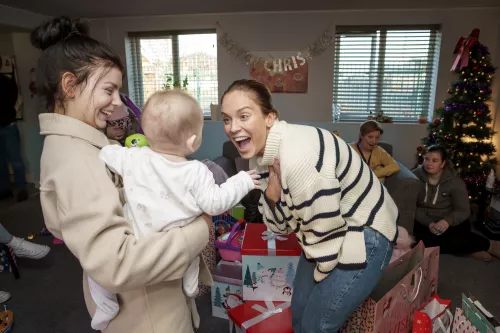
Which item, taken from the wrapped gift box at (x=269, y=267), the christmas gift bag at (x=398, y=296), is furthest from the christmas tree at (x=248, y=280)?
the christmas gift bag at (x=398, y=296)

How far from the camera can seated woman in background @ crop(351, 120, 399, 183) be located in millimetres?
3209

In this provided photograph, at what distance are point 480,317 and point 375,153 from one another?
2.02m

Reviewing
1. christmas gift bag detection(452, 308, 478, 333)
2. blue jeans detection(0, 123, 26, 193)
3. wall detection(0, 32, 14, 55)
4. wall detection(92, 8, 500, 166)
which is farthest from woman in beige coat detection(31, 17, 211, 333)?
wall detection(0, 32, 14, 55)

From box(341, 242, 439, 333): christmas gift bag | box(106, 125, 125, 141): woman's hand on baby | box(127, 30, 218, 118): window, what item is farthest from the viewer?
box(127, 30, 218, 118): window

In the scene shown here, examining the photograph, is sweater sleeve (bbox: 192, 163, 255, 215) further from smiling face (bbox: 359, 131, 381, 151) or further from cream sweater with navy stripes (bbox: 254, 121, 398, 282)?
smiling face (bbox: 359, 131, 381, 151)

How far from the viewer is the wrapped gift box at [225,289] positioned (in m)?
2.11

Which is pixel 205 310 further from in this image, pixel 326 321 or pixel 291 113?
pixel 291 113

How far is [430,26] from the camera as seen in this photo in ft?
15.5

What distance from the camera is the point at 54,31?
2.83 ft

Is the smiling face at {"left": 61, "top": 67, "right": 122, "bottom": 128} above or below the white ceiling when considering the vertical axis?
below

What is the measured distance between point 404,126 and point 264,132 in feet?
13.9

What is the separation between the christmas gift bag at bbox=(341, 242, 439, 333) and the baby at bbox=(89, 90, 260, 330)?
998 millimetres

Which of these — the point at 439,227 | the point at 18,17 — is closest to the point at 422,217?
the point at 439,227

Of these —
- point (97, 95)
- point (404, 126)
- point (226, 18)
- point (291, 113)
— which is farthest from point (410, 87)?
point (97, 95)
